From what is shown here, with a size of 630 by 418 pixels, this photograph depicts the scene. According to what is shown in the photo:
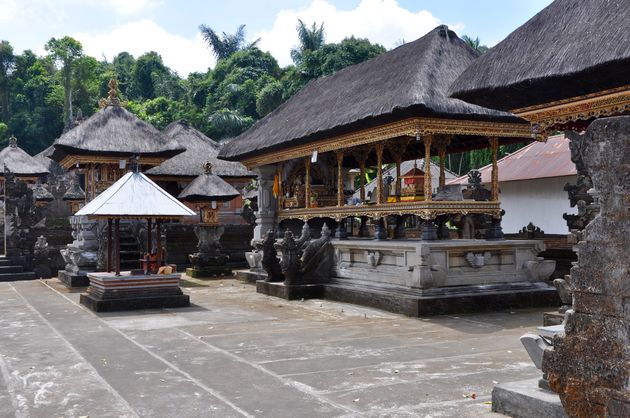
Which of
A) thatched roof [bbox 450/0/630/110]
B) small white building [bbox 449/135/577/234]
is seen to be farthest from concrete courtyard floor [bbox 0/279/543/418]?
small white building [bbox 449/135/577/234]

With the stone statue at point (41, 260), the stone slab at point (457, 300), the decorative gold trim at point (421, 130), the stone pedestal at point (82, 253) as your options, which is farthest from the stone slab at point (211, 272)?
the stone slab at point (457, 300)

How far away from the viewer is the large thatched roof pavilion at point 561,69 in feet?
26.6

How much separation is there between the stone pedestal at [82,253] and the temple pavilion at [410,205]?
19.1 ft

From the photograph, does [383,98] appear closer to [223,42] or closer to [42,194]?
[42,194]

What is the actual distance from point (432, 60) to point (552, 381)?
10.3 metres

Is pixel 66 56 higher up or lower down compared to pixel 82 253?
higher up

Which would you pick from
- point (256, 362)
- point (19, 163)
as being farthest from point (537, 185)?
point (19, 163)

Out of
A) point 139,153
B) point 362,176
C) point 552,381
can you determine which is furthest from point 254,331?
point 139,153

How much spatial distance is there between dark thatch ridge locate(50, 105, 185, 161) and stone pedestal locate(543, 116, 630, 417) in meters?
17.9

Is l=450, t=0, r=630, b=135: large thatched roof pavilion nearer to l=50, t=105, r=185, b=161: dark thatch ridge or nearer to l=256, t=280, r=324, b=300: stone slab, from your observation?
l=256, t=280, r=324, b=300: stone slab

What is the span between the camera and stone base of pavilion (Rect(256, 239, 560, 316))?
1252 cm

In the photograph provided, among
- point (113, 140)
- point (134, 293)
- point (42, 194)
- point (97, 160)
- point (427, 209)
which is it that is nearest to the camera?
point (427, 209)

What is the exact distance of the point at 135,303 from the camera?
44.4 feet

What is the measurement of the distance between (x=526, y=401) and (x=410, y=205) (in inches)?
315
